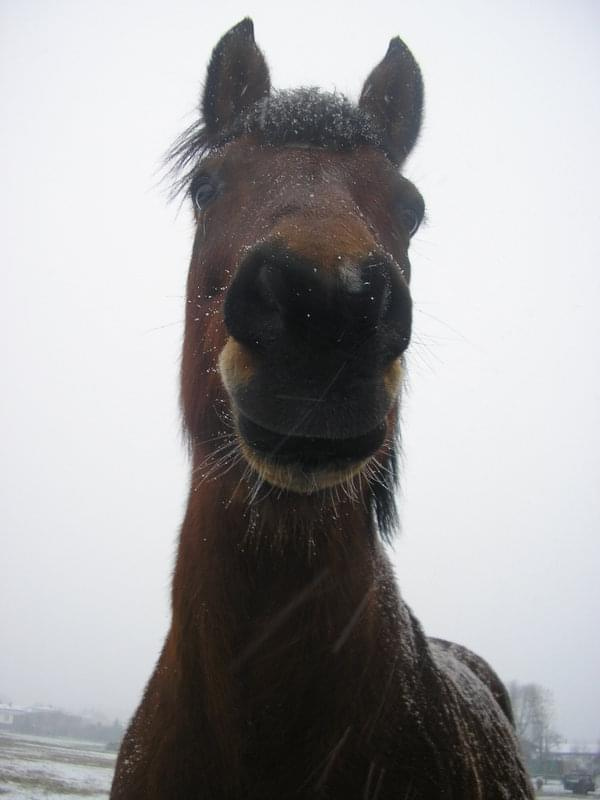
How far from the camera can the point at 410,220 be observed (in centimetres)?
296

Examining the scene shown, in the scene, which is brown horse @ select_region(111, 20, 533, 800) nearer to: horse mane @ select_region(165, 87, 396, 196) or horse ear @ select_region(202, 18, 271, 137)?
horse mane @ select_region(165, 87, 396, 196)

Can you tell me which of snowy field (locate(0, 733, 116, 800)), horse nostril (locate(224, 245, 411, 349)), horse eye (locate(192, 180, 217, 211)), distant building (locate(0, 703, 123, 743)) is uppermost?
horse eye (locate(192, 180, 217, 211))

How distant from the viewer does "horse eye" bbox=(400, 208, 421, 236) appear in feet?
9.42

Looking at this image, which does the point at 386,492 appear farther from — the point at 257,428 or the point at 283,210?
the point at 283,210

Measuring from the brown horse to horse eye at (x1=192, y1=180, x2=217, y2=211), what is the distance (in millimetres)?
11

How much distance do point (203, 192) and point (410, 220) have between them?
1.10 metres

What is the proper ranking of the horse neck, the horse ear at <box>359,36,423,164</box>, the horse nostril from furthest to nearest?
the horse ear at <box>359,36,423,164</box>
the horse neck
the horse nostril

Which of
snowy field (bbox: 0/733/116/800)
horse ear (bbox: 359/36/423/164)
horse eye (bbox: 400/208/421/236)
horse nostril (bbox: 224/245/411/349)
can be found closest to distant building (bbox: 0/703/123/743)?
snowy field (bbox: 0/733/116/800)

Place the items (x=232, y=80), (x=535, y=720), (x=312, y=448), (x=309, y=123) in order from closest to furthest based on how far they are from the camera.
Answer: (x=312, y=448) → (x=309, y=123) → (x=232, y=80) → (x=535, y=720)

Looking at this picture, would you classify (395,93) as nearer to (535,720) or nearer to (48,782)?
(48,782)

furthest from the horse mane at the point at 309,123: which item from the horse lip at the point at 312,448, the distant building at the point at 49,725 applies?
the distant building at the point at 49,725

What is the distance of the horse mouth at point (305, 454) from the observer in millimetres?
1658

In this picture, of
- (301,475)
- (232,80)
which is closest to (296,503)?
(301,475)

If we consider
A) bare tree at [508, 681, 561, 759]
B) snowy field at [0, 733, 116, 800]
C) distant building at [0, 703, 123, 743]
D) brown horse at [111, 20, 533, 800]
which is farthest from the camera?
distant building at [0, 703, 123, 743]
